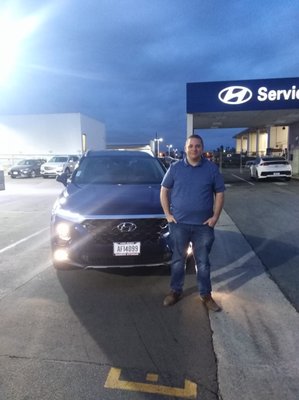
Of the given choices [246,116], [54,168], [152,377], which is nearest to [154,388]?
[152,377]

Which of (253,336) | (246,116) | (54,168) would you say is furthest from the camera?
(54,168)

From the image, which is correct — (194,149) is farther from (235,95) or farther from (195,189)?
(235,95)

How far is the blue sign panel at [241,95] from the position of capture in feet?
65.1

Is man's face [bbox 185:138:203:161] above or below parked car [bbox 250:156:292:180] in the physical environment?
above

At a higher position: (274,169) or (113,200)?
(113,200)

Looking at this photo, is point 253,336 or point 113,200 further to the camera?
point 113,200

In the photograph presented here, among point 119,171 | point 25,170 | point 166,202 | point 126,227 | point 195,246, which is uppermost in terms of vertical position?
point 119,171

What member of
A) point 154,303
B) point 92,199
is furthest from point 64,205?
point 154,303

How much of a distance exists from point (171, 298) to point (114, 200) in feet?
4.81

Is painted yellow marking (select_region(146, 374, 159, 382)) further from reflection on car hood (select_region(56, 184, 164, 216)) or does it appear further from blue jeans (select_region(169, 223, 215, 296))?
reflection on car hood (select_region(56, 184, 164, 216))

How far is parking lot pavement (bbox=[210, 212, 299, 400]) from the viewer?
9.53 ft

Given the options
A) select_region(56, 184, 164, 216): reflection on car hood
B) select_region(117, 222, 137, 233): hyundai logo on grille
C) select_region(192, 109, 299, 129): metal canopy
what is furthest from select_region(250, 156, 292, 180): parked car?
select_region(117, 222, 137, 233): hyundai logo on grille

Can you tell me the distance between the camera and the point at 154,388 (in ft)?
9.41

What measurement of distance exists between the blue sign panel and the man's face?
1663 cm
